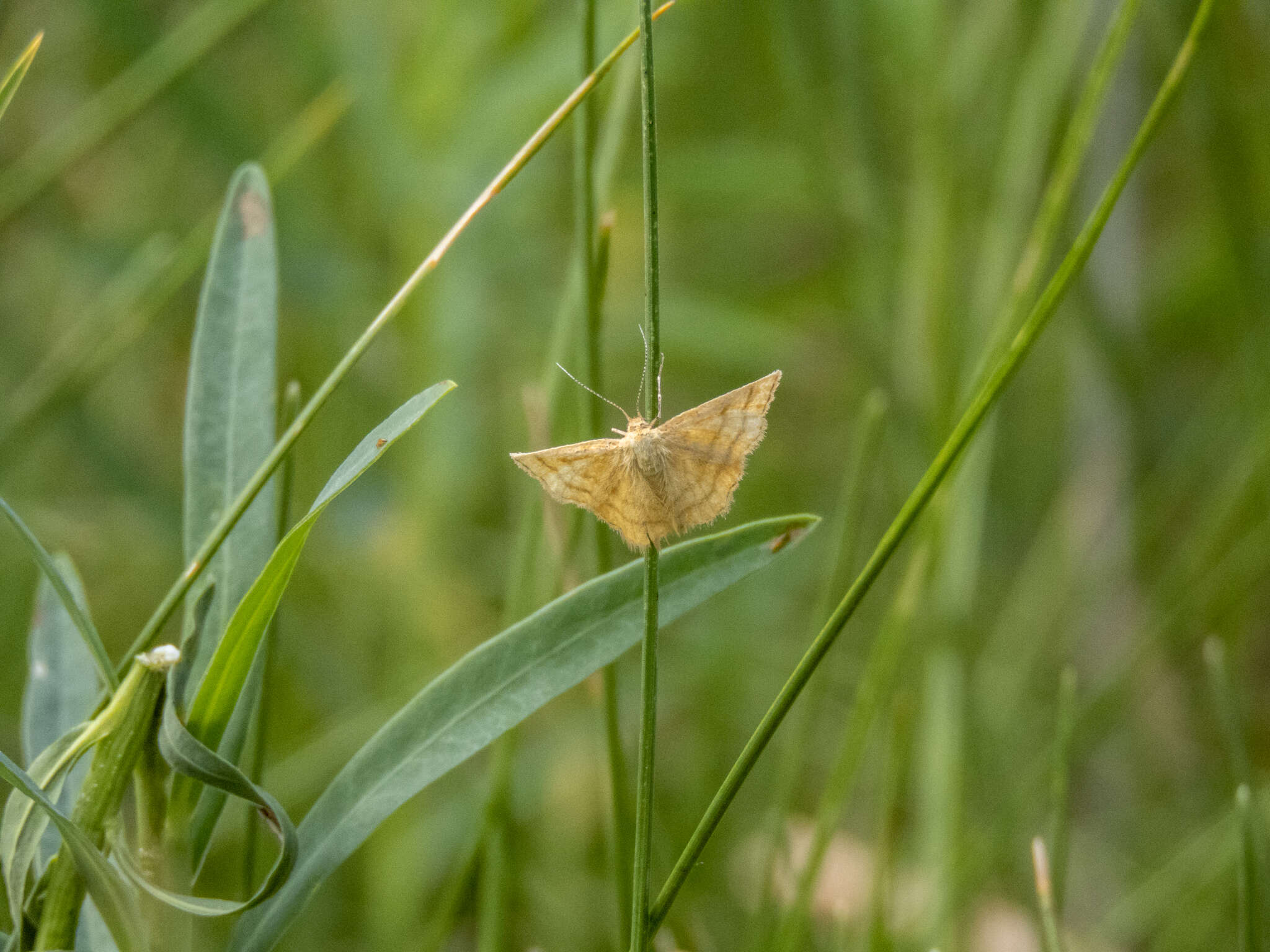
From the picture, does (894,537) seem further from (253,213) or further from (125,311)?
(125,311)

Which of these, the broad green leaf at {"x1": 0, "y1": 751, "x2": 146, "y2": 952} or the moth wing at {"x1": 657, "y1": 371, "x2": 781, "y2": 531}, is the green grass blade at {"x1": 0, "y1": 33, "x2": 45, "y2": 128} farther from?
the moth wing at {"x1": 657, "y1": 371, "x2": 781, "y2": 531}

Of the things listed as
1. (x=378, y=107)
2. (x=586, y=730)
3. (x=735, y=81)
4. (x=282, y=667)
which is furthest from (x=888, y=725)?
(x=735, y=81)

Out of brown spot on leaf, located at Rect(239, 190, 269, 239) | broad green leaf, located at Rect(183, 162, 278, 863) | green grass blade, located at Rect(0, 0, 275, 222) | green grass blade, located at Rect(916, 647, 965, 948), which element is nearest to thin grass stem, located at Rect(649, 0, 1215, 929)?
broad green leaf, located at Rect(183, 162, 278, 863)

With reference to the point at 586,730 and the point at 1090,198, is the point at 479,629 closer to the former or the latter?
the point at 586,730

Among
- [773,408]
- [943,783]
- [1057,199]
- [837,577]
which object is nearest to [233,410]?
[837,577]

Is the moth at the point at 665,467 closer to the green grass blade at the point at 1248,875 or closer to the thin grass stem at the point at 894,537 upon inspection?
the thin grass stem at the point at 894,537

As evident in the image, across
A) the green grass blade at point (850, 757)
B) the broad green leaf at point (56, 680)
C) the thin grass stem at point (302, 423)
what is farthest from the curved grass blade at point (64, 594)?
the green grass blade at point (850, 757)
